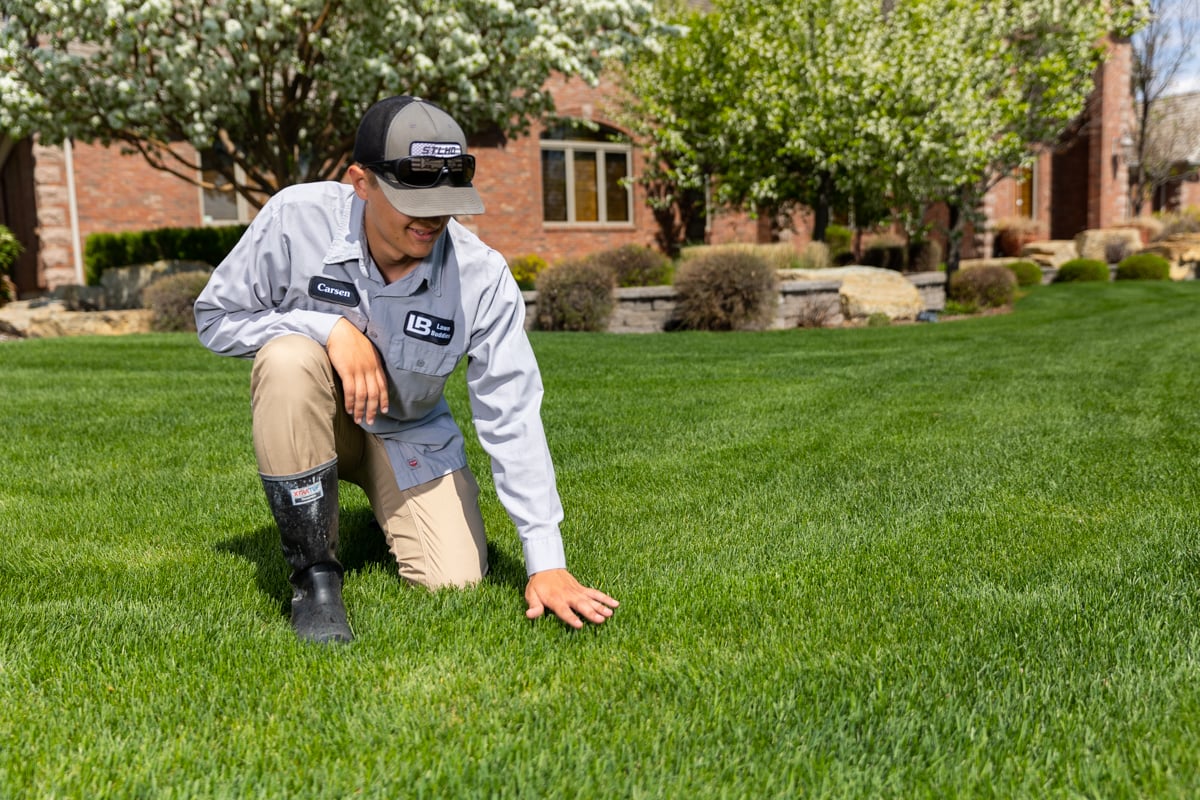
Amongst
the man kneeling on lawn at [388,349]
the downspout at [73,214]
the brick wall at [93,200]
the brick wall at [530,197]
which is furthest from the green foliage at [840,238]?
the man kneeling on lawn at [388,349]

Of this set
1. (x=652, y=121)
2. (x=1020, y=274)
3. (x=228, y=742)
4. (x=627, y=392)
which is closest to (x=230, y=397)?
(x=627, y=392)

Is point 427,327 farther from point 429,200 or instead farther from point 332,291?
point 429,200

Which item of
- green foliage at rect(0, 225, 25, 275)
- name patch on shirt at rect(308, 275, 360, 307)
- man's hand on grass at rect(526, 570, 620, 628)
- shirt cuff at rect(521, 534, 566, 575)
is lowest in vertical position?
man's hand on grass at rect(526, 570, 620, 628)

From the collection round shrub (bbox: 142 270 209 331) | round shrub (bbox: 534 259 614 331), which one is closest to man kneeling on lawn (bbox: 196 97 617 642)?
round shrub (bbox: 534 259 614 331)

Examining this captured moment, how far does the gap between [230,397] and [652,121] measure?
14.2m

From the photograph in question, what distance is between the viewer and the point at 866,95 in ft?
49.8

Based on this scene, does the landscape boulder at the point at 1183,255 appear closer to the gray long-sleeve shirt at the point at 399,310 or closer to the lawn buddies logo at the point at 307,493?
the gray long-sleeve shirt at the point at 399,310

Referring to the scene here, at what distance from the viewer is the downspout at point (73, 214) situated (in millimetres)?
15516

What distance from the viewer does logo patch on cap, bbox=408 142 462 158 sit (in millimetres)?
2488

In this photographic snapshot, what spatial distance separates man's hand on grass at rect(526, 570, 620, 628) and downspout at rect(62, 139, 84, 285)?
51.4ft

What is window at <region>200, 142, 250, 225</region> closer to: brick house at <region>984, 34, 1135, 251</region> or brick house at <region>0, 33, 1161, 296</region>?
brick house at <region>0, 33, 1161, 296</region>


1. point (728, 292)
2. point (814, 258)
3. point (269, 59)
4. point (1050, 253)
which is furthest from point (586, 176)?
point (1050, 253)

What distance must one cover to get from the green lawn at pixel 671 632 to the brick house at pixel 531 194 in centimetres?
1118

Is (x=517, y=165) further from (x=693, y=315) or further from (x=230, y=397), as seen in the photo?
(x=230, y=397)
